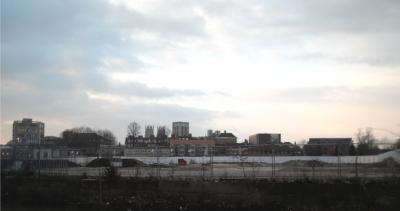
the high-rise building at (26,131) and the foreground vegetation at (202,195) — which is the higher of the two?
the high-rise building at (26,131)

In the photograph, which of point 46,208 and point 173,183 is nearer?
point 46,208

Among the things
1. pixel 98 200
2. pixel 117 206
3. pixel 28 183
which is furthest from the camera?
pixel 28 183

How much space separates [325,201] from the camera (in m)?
28.2

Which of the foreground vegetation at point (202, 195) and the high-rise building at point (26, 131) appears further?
the high-rise building at point (26, 131)

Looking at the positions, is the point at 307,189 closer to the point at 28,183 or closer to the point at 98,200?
the point at 98,200

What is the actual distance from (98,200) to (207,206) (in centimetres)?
664

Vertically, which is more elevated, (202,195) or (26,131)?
(26,131)

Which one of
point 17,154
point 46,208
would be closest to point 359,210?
point 46,208

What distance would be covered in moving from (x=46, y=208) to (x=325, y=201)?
14625mm

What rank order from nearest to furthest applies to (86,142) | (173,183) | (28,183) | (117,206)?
(117,206)
(173,183)
(28,183)
(86,142)

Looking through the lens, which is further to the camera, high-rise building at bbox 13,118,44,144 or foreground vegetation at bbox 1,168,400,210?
high-rise building at bbox 13,118,44,144

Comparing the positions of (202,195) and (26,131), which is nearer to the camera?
(202,195)

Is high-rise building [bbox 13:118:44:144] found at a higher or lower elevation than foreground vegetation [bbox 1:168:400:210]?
higher

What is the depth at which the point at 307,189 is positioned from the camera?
31.5m
